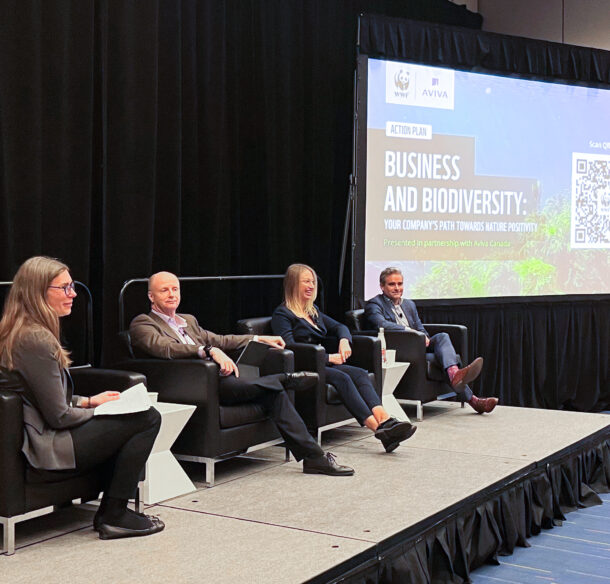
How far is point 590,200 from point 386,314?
266 centimetres

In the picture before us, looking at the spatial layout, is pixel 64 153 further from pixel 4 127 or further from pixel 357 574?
pixel 357 574

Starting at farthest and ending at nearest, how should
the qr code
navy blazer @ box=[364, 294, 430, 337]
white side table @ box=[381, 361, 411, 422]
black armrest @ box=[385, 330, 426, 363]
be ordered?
the qr code, navy blazer @ box=[364, 294, 430, 337], black armrest @ box=[385, 330, 426, 363], white side table @ box=[381, 361, 411, 422]

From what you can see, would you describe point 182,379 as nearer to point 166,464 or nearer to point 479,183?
point 166,464

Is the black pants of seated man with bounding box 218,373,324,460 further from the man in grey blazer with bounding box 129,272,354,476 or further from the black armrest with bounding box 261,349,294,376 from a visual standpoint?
the black armrest with bounding box 261,349,294,376

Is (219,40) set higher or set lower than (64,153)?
higher

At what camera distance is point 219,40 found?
18.9ft

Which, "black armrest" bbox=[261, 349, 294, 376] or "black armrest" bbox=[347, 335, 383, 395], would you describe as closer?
"black armrest" bbox=[261, 349, 294, 376]

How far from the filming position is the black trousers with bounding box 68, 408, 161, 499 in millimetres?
3143

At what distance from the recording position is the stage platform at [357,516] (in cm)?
300

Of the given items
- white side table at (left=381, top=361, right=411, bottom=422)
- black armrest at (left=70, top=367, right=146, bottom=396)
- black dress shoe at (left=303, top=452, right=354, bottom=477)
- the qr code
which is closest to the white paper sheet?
black armrest at (left=70, top=367, right=146, bottom=396)

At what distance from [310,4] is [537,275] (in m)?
2.74

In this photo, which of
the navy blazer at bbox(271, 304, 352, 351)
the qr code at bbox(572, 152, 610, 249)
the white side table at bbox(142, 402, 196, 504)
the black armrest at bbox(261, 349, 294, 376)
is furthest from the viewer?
the qr code at bbox(572, 152, 610, 249)

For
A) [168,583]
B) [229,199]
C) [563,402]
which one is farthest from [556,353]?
Answer: [168,583]

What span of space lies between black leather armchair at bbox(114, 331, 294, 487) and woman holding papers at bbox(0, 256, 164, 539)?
69 cm
